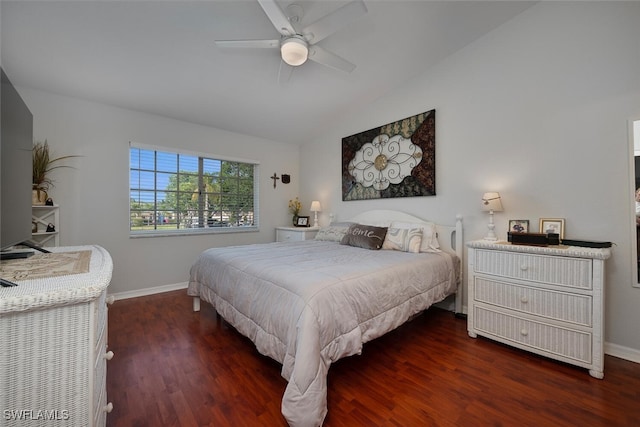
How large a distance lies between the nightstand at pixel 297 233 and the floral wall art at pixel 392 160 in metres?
0.76

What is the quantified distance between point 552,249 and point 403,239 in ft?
3.91

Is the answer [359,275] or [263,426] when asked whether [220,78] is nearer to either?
[359,275]

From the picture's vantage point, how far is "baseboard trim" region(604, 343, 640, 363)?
1.88 meters

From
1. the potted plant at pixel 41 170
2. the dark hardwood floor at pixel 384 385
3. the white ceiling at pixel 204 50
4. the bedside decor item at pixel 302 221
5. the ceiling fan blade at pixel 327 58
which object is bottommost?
the dark hardwood floor at pixel 384 385

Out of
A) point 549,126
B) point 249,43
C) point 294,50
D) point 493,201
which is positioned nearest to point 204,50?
point 249,43

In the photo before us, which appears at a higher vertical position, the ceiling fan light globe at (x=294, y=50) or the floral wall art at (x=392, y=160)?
the ceiling fan light globe at (x=294, y=50)

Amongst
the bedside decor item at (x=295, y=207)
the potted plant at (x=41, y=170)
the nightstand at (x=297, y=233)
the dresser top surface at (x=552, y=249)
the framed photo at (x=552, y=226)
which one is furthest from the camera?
the bedside decor item at (x=295, y=207)

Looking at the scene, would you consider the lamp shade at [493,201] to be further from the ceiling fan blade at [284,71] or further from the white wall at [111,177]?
the white wall at [111,177]

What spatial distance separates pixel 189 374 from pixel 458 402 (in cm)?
172

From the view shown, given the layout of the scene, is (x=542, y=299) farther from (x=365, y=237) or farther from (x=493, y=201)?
(x=365, y=237)

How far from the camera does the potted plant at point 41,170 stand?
255 cm

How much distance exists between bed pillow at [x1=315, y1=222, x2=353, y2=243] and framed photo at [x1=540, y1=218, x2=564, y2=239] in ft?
6.44

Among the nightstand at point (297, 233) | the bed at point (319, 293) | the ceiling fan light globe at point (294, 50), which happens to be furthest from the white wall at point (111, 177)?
the ceiling fan light globe at point (294, 50)

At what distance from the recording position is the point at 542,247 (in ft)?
6.41
